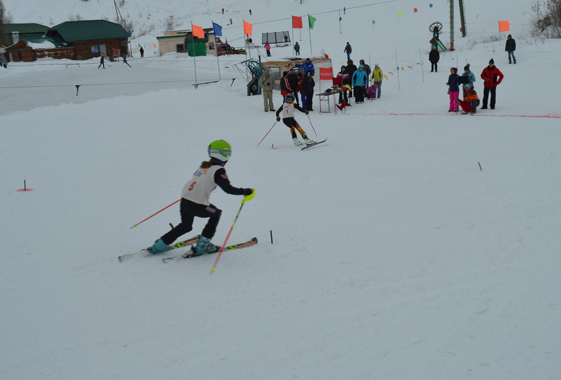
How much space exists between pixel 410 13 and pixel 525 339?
44.0 m

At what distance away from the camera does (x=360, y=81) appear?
17938mm

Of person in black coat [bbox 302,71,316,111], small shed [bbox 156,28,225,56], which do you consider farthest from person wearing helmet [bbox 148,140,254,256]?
small shed [bbox 156,28,225,56]

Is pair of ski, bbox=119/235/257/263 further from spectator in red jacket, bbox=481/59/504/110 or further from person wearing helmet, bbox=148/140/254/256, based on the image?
spectator in red jacket, bbox=481/59/504/110

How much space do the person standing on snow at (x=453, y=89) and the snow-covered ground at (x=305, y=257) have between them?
1265 mm

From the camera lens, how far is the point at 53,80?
2670 centimetres

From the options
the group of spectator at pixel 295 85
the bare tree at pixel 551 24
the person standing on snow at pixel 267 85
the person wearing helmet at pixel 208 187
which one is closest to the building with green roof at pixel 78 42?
the person standing on snow at pixel 267 85

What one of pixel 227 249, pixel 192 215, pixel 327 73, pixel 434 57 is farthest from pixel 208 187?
pixel 434 57

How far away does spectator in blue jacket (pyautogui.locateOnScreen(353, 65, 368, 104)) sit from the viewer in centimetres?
1783

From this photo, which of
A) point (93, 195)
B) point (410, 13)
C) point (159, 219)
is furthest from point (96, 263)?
point (410, 13)

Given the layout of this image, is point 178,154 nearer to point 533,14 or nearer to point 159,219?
point 159,219

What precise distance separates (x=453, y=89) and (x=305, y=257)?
11.1 m

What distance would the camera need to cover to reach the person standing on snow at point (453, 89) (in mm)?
14359

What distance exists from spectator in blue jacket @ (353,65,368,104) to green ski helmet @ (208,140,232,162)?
13407 millimetres

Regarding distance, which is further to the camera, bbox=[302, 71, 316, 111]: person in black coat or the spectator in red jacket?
bbox=[302, 71, 316, 111]: person in black coat
